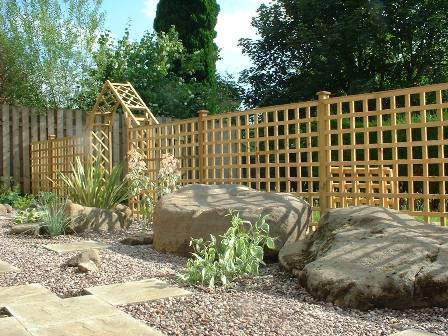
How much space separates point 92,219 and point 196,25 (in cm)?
914

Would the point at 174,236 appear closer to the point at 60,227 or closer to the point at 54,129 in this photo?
the point at 60,227

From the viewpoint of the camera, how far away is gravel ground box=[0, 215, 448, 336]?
2684 mm

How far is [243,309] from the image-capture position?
2979mm

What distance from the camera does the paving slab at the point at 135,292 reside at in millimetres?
3219

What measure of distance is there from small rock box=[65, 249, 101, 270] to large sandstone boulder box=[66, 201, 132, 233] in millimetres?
2186

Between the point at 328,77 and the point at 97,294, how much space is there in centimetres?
1351

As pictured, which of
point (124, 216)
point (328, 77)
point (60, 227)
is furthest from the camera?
point (328, 77)

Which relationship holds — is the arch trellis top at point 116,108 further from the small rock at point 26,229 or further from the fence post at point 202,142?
the small rock at point 26,229

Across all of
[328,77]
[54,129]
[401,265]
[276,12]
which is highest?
[276,12]

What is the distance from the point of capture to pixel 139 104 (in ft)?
29.8

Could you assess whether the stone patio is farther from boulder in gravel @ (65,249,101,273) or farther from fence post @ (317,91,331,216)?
fence post @ (317,91,331,216)

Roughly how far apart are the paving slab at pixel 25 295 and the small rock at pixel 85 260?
52 centimetres

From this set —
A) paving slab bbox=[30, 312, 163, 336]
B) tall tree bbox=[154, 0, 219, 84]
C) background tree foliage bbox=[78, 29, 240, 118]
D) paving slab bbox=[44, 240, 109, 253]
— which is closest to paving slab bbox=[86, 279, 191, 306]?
paving slab bbox=[30, 312, 163, 336]

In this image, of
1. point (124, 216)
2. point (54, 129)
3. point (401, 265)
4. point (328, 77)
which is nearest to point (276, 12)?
point (328, 77)
